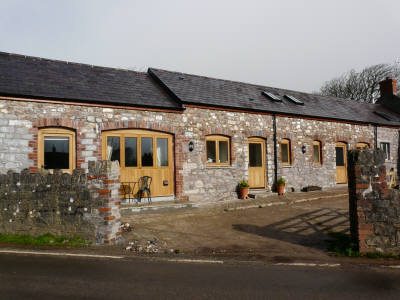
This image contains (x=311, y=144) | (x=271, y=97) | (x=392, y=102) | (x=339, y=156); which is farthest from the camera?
(x=392, y=102)

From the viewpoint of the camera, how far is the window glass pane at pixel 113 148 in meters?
12.4

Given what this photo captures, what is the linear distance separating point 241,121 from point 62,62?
24.6 feet

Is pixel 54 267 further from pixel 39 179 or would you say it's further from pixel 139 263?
pixel 39 179

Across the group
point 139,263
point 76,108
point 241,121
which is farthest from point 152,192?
point 139,263

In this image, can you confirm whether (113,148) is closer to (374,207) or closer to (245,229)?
(245,229)

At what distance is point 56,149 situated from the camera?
38.2 ft

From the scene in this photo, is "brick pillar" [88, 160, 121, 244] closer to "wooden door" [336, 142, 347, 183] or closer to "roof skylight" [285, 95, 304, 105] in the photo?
"roof skylight" [285, 95, 304, 105]

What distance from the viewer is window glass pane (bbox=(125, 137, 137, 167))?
41.8ft

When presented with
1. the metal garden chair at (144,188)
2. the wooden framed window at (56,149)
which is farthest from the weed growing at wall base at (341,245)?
the wooden framed window at (56,149)

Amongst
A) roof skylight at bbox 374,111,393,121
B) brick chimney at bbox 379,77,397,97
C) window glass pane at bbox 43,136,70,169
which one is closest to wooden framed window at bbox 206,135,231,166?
window glass pane at bbox 43,136,70,169

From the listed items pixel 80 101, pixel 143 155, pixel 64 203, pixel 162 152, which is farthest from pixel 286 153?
pixel 64 203

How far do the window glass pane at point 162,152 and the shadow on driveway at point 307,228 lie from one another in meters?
4.59

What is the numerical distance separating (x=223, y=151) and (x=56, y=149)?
6.52 metres

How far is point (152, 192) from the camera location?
13.0 meters
